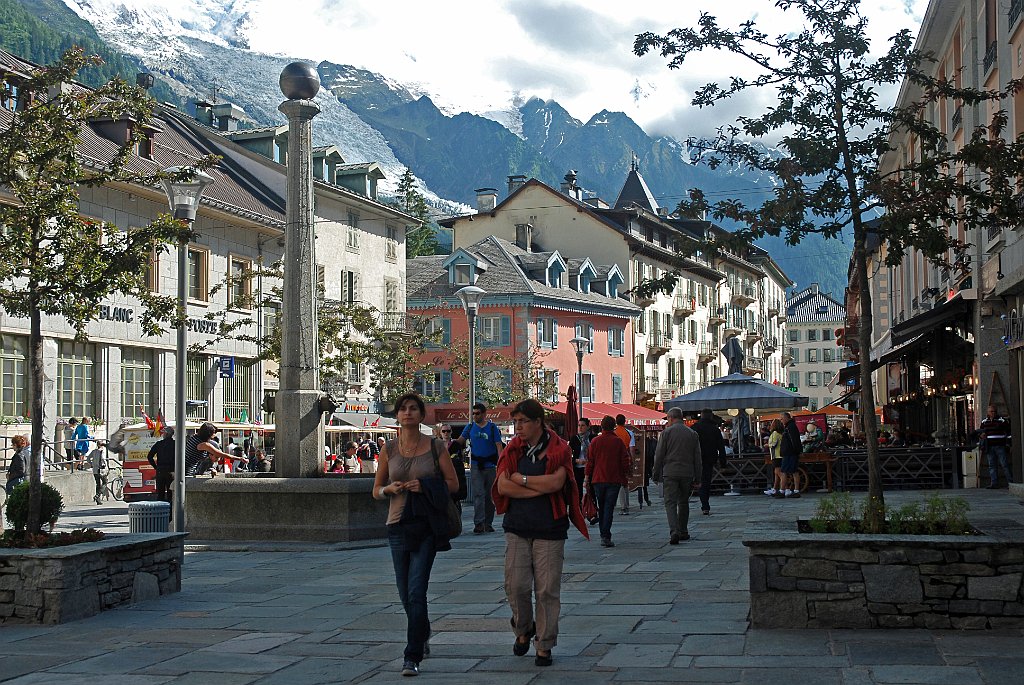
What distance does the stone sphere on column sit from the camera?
1739 cm

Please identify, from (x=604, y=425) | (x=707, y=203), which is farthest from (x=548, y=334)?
(x=707, y=203)

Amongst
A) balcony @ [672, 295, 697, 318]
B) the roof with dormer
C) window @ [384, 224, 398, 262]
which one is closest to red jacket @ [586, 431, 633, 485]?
window @ [384, 224, 398, 262]

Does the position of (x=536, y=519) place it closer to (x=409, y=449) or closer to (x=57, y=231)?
(x=409, y=449)

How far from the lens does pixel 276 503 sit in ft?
53.7

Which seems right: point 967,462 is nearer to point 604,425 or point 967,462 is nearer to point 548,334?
point 604,425

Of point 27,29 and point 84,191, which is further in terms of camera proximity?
point 27,29

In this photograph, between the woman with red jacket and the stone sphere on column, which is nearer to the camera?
the woman with red jacket

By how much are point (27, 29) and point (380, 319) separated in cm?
9401

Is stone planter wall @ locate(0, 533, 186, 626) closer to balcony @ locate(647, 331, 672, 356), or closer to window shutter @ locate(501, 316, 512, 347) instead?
window shutter @ locate(501, 316, 512, 347)

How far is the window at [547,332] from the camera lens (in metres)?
61.9

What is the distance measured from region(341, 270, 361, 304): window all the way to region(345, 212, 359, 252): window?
98cm

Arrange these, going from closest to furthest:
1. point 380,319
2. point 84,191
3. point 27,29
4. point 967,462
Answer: point 967,462 → point 84,191 → point 380,319 → point 27,29

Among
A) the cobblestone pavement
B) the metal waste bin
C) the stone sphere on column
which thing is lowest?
the cobblestone pavement

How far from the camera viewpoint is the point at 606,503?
52.1 feet
